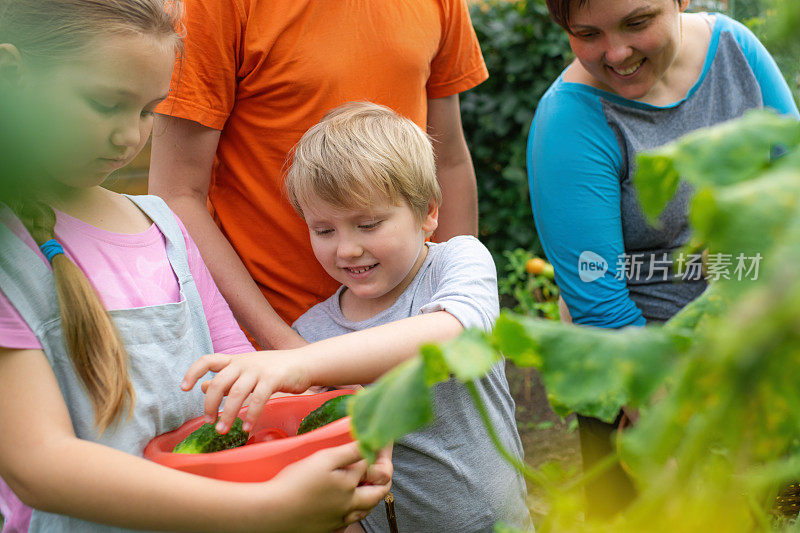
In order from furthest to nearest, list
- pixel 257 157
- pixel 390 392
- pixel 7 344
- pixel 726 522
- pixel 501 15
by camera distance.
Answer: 1. pixel 501 15
2. pixel 257 157
3. pixel 7 344
4. pixel 390 392
5. pixel 726 522

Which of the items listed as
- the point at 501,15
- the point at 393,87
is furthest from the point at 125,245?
the point at 501,15

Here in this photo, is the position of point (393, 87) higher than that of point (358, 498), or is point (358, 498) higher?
point (393, 87)

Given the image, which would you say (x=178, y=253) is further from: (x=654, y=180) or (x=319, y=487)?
(x=654, y=180)

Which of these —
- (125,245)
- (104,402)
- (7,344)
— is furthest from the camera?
(125,245)

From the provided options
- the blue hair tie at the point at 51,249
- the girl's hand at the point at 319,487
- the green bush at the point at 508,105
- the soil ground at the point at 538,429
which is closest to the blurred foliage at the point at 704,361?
the girl's hand at the point at 319,487

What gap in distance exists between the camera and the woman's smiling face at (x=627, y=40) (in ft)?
5.67

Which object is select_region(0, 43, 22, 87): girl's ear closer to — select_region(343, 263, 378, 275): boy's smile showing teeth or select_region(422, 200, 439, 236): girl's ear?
select_region(343, 263, 378, 275): boy's smile showing teeth

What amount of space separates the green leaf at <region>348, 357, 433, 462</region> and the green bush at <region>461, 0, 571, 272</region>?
13.7ft

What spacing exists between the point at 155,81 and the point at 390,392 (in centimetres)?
96

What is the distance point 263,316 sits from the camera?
1.65 m

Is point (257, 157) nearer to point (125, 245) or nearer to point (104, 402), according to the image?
point (125, 245)

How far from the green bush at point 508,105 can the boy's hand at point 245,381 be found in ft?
11.8

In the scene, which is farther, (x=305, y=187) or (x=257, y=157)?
(x=257, y=157)

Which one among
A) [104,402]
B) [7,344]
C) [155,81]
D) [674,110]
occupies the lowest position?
[104,402]
